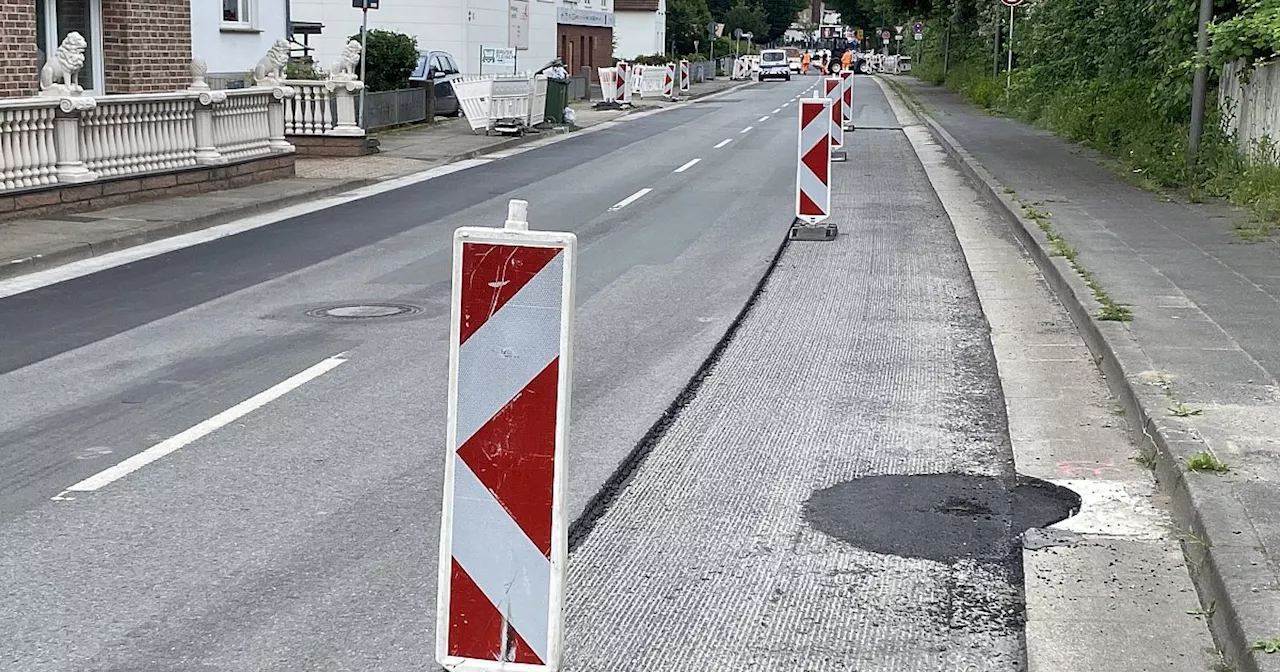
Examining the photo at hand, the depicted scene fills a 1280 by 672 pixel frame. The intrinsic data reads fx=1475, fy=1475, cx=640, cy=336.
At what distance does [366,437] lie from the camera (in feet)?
23.6

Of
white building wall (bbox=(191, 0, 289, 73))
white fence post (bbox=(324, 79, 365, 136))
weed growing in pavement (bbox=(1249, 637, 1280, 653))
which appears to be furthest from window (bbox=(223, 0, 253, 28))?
weed growing in pavement (bbox=(1249, 637, 1280, 653))

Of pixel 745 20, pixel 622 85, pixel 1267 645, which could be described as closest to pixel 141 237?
pixel 1267 645

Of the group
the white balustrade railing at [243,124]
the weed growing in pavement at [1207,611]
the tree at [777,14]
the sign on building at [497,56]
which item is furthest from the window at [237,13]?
the tree at [777,14]

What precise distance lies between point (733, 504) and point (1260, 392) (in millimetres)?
3064

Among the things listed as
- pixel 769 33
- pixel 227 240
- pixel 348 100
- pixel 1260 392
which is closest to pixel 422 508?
pixel 1260 392

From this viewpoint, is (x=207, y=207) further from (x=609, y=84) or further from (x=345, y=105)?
(x=609, y=84)

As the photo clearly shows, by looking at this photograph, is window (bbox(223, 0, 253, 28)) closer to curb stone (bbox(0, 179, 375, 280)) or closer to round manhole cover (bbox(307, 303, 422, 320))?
curb stone (bbox(0, 179, 375, 280))

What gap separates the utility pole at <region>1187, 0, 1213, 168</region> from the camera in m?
17.2

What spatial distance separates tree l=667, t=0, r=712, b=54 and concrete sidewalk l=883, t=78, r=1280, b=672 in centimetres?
7169

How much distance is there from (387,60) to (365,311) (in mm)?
20534

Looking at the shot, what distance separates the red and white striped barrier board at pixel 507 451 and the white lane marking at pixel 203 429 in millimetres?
2929

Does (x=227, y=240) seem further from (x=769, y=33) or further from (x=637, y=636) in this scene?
(x=769, y=33)

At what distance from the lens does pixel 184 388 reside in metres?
8.28

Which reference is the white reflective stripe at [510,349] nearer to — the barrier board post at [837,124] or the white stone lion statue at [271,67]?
the white stone lion statue at [271,67]
